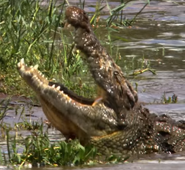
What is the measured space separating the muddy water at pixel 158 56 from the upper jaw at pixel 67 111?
0.50m

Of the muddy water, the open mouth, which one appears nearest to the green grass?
the muddy water

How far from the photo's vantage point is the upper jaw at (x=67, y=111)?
16.6 feet

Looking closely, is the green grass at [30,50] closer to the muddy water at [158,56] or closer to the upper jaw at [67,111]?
the muddy water at [158,56]

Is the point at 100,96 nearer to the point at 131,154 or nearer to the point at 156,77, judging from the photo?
the point at 131,154

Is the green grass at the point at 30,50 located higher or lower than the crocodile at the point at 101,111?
higher

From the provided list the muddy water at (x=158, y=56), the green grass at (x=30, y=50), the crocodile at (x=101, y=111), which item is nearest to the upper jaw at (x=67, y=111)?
the crocodile at (x=101, y=111)

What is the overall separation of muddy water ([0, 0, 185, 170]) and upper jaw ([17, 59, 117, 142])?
50 cm

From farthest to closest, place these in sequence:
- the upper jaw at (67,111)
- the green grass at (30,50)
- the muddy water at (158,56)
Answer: the green grass at (30,50)
the muddy water at (158,56)
the upper jaw at (67,111)

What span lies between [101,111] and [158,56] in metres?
5.05

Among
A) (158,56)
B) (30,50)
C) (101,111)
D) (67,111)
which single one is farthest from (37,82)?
(158,56)

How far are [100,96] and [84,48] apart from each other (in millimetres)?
439

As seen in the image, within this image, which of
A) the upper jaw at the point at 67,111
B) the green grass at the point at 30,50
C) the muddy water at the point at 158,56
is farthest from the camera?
the green grass at the point at 30,50

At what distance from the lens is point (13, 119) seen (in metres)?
6.25

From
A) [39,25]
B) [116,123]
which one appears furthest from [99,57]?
[39,25]
